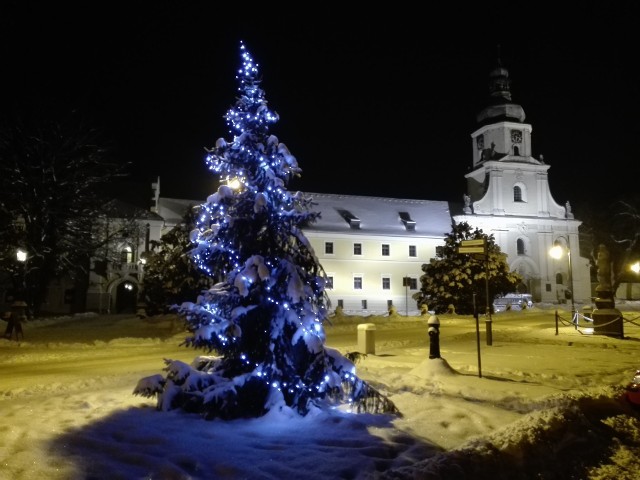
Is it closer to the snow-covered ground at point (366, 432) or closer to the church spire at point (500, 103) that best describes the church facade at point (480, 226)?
the church spire at point (500, 103)

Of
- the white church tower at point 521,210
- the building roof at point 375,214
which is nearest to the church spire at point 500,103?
the white church tower at point 521,210

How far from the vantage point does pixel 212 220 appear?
366 inches

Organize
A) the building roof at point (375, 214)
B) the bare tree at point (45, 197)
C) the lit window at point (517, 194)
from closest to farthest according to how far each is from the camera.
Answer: the bare tree at point (45, 197) → the building roof at point (375, 214) → the lit window at point (517, 194)

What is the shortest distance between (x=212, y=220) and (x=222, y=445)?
3811 mm

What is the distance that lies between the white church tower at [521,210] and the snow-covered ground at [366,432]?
49009 millimetres

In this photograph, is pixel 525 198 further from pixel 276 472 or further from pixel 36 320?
pixel 276 472

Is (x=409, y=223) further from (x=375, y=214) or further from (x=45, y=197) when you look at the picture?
(x=45, y=197)

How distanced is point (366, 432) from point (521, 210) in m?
59.7

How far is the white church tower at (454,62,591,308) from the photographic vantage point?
61.0 m

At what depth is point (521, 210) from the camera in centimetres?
6272

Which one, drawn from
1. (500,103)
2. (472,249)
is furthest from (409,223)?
(472,249)

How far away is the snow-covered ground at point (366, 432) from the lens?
6137 mm

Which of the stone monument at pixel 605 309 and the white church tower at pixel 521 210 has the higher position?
the white church tower at pixel 521 210

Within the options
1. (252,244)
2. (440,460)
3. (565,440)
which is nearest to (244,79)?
(252,244)
